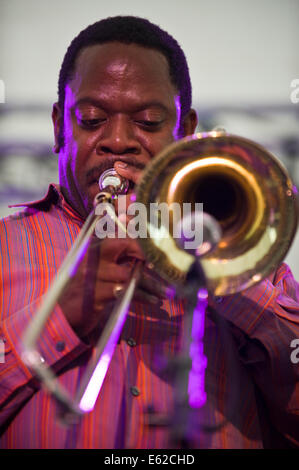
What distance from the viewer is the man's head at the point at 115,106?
6.25 ft

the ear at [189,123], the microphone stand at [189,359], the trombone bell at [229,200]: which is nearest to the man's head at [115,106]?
the ear at [189,123]

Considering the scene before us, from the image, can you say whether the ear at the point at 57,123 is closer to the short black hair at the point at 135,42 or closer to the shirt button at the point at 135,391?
the short black hair at the point at 135,42

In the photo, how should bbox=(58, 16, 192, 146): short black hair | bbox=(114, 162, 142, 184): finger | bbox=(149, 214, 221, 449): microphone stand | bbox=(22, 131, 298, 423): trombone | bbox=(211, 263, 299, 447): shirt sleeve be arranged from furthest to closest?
1. bbox=(58, 16, 192, 146): short black hair
2. bbox=(114, 162, 142, 184): finger
3. bbox=(211, 263, 299, 447): shirt sleeve
4. bbox=(22, 131, 298, 423): trombone
5. bbox=(149, 214, 221, 449): microphone stand

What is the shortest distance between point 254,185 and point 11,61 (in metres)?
2.15

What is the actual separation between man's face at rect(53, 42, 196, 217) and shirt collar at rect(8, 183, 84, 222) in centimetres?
3

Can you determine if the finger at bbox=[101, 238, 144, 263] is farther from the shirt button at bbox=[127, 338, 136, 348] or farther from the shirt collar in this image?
the shirt collar

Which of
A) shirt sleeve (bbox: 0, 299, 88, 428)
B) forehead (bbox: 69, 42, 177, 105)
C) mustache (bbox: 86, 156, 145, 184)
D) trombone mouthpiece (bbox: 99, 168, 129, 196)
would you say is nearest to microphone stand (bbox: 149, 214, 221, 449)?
shirt sleeve (bbox: 0, 299, 88, 428)

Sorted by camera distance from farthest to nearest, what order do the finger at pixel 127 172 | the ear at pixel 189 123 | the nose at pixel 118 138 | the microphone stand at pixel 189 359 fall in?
the ear at pixel 189 123 → the nose at pixel 118 138 → the finger at pixel 127 172 → the microphone stand at pixel 189 359

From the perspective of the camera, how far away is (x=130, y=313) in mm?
1633

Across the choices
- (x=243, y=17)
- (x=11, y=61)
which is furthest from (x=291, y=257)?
(x=11, y=61)

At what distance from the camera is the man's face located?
74.5 inches

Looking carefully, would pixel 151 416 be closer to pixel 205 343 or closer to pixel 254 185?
pixel 205 343

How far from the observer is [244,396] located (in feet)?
5.33

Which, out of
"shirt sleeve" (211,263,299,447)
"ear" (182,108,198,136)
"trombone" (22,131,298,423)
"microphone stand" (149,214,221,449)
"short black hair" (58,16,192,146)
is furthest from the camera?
"ear" (182,108,198,136)
